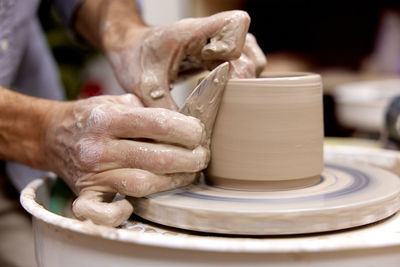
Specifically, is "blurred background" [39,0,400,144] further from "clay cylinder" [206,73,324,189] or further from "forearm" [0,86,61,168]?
"clay cylinder" [206,73,324,189]

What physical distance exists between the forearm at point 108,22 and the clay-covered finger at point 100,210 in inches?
17.9

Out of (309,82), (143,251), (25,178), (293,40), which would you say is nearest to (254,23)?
(293,40)

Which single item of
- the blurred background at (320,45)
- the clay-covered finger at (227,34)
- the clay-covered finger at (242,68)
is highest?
the clay-covered finger at (227,34)

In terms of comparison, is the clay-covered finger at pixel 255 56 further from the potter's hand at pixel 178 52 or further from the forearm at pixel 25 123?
the forearm at pixel 25 123

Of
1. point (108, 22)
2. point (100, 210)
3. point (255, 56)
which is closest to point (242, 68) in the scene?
point (255, 56)

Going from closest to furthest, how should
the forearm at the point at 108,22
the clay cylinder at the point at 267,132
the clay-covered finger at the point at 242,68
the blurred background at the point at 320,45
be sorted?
the clay cylinder at the point at 267,132, the clay-covered finger at the point at 242,68, the forearm at the point at 108,22, the blurred background at the point at 320,45

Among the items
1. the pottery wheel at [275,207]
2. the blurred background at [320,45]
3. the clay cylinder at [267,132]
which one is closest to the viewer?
the pottery wheel at [275,207]

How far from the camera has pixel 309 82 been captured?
2.57ft

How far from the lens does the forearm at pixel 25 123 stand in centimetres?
88

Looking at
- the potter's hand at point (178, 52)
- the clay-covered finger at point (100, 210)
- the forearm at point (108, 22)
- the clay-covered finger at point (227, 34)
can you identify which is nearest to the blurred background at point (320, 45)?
the forearm at point (108, 22)

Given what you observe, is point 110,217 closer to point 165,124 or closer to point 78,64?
point 165,124

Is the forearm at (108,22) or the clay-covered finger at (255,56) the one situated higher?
the forearm at (108,22)

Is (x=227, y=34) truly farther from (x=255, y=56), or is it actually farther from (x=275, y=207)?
(x=275, y=207)

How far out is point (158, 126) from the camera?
703 millimetres
